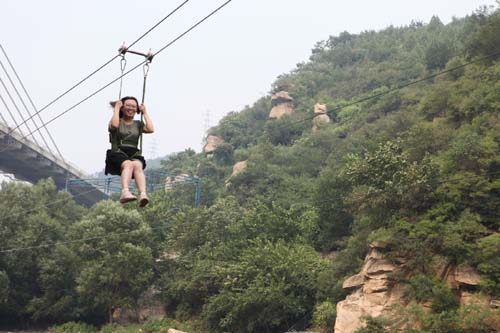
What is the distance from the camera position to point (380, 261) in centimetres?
1922

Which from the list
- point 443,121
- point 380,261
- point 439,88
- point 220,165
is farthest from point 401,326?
point 220,165

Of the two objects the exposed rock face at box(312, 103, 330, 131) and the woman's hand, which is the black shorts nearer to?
the woman's hand

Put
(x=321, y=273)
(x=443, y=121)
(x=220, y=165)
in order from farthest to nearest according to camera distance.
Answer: (x=220, y=165) < (x=443, y=121) < (x=321, y=273)

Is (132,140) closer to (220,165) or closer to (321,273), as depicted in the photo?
(321,273)

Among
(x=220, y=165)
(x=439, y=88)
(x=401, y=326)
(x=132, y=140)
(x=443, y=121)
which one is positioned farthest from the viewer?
(x=220, y=165)

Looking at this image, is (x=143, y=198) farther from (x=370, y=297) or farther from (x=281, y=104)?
(x=281, y=104)

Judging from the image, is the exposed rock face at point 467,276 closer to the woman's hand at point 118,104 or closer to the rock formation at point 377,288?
the rock formation at point 377,288

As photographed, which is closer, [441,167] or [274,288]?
[441,167]

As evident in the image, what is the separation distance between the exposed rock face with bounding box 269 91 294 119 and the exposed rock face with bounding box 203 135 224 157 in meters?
6.56

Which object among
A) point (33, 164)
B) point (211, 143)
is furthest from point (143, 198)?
point (211, 143)

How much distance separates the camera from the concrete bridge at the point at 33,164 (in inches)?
1647

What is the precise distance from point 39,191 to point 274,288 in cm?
1930

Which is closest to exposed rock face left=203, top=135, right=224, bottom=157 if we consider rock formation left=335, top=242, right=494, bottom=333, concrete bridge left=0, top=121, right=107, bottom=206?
concrete bridge left=0, top=121, right=107, bottom=206

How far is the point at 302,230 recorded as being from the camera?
2783cm
